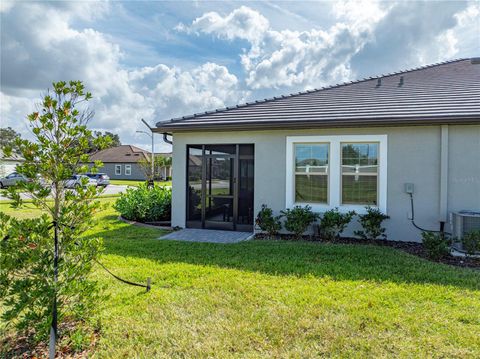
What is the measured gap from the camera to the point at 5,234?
2.77 metres

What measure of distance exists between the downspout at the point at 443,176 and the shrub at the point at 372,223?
1.17 metres

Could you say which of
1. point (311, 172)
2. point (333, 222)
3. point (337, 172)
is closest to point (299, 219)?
point (333, 222)

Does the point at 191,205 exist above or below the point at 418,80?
below

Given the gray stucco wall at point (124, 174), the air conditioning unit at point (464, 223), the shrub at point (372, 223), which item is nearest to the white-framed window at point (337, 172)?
the shrub at point (372, 223)

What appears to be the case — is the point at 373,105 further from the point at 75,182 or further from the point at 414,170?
the point at 75,182

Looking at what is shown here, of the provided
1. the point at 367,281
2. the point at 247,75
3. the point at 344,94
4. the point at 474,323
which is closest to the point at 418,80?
the point at 344,94

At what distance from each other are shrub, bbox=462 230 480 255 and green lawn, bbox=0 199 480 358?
2.98 feet

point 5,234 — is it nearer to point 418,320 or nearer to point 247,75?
point 418,320

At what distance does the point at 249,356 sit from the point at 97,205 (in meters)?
2.05

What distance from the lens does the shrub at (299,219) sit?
7.48 m

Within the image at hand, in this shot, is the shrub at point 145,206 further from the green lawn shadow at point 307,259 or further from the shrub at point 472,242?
the shrub at point 472,242

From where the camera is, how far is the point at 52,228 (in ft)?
9.60

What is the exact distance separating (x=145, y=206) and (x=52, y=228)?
23.9 ft

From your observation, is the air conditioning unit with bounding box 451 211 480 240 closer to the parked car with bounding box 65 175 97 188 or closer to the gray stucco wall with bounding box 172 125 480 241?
the gray stucco wall with bounding box 172 125 480 241
